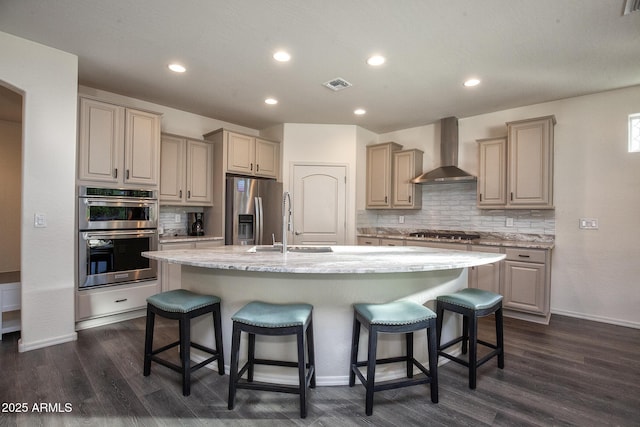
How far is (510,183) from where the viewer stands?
379cm

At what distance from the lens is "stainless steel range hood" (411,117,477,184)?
4.36 metres

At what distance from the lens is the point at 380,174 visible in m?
4.95

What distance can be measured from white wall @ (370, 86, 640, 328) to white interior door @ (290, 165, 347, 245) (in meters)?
2.72

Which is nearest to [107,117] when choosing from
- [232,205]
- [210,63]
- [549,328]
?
[210,63]

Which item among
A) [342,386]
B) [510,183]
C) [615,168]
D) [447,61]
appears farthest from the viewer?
[510,183]

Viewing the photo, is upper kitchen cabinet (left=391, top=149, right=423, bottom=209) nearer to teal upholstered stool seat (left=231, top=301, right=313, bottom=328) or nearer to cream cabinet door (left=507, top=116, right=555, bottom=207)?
cream cabinet door (left=507, top=116, right=555, bottom=207)

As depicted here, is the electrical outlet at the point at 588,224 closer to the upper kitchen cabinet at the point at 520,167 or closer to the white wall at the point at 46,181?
the upper kitchen cabinet at the point at 520,167

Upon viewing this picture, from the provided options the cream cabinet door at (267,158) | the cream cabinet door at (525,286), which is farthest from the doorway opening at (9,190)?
the cream cabinet door at (525,286)

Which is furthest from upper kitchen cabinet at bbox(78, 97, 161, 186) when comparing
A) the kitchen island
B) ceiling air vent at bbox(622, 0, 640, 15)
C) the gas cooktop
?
ceiling air vent at bbox(622, 0, 640, 15)

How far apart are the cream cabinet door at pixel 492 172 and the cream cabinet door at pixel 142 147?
159 inches

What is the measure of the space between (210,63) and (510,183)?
3625mm

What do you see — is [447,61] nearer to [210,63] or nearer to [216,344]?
[210,63]

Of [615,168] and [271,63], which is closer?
[271,63]

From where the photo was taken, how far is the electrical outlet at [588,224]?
3555 mm
